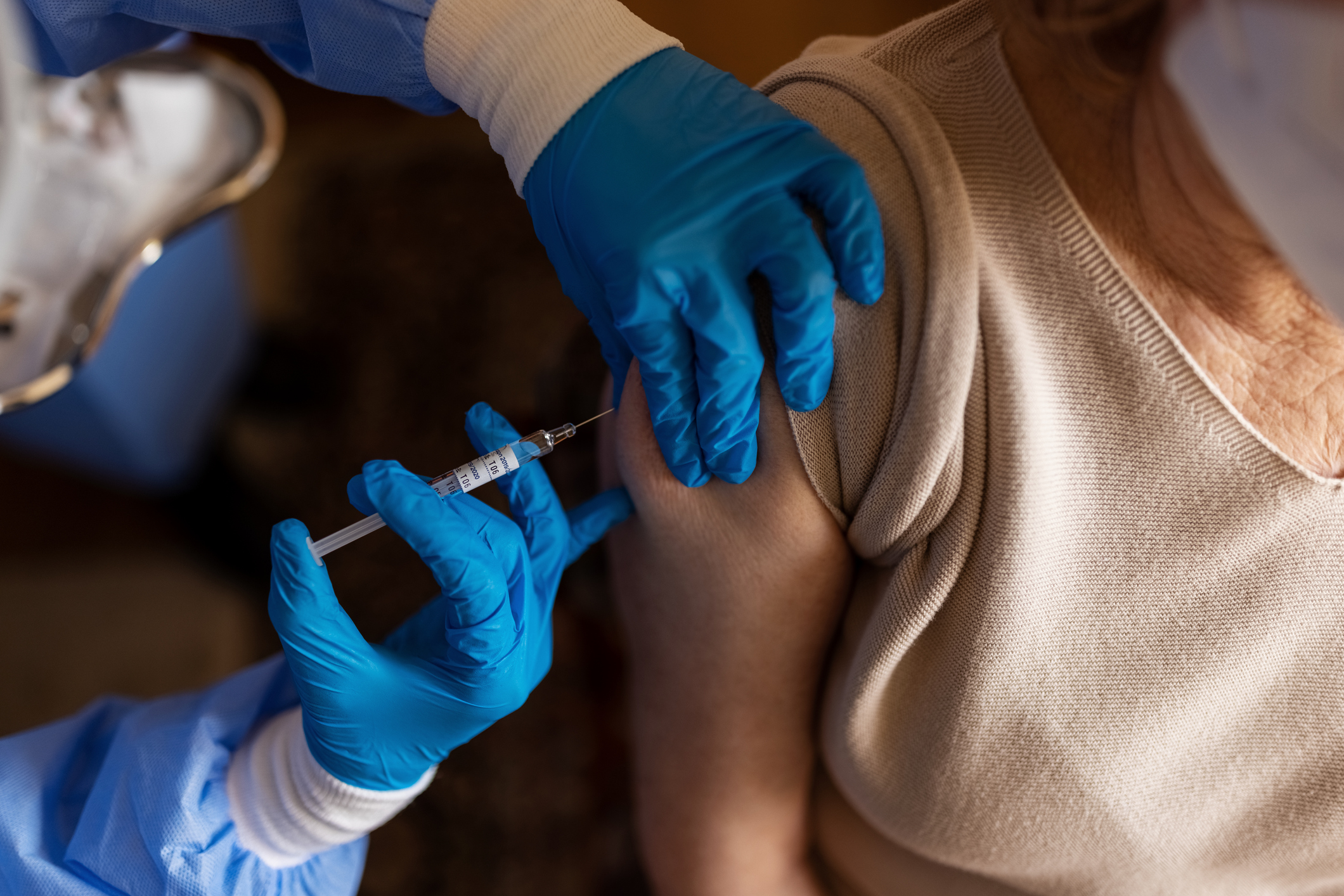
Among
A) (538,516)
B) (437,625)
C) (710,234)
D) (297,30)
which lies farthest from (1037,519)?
(297,30)

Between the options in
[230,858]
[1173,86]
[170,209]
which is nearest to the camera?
[1173,86]

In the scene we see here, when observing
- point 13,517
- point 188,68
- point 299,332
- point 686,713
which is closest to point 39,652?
point 13,517

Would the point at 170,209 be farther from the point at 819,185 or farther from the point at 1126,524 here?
the point at 1126,524

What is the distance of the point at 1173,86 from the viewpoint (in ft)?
2.02

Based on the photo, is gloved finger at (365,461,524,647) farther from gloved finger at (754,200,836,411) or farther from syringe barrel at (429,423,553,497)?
gloved finger at (754,200,836,411)

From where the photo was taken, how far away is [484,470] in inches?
31.1

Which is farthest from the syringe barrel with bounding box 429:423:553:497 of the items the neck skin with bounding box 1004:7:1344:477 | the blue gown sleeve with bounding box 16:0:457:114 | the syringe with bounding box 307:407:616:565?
the neck skin with bounding box 1004:7:1344:477

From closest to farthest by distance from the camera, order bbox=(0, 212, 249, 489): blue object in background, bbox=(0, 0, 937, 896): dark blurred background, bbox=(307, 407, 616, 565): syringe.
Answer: bbox=(307, 407, 616, 565): syringe < bbox=(0, 212, 249, 489): blue object in background < bbox=(0, 0, 937, 896): dark blurred background

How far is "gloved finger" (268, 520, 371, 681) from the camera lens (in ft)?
2.40

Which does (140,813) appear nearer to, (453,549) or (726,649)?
(453,549)

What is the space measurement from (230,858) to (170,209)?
35.0 inches

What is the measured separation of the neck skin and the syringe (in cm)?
45

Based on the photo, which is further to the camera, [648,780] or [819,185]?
[648,780]

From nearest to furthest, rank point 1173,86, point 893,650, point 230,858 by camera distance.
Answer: point 1173,86 < point 893,650 < point 230,858
